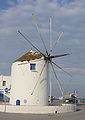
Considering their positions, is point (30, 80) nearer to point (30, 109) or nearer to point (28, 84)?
point (28, 84)

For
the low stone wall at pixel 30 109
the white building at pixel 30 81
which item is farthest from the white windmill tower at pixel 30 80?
the low stone wall at pixel 30 109

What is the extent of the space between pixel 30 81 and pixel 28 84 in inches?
17.8

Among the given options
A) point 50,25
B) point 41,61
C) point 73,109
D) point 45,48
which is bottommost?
point 73,109

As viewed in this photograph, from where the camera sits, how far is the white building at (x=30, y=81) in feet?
81.3

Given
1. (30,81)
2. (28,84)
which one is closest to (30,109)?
(28,84)

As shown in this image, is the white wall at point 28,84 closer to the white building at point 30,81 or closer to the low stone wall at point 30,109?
the white building at point 30,81

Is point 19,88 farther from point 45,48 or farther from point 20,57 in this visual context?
point 45,48

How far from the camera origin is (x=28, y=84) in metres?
24.8

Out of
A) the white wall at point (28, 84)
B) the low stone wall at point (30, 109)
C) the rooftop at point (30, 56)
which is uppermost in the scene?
the rooftop at point (30, 56)

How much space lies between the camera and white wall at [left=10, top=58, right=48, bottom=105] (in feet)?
81.3

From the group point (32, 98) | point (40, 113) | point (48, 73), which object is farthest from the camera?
point (48, 73)

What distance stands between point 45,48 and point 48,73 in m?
3.48

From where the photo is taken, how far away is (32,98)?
24.7 meters

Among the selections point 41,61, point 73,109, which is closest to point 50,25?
point 41,61
